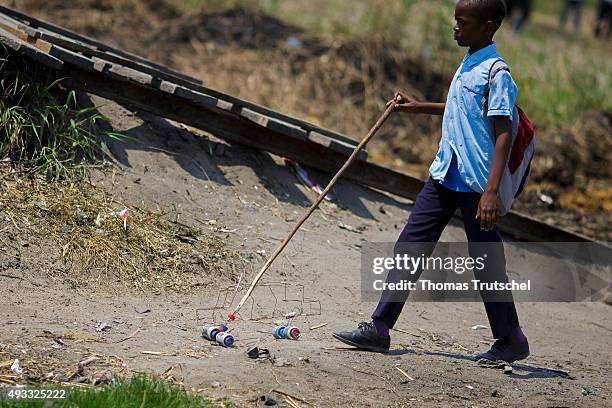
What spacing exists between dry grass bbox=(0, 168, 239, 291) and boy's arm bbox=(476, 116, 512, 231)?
1975 millimetres

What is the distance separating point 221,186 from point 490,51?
271 cm

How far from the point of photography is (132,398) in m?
3.80

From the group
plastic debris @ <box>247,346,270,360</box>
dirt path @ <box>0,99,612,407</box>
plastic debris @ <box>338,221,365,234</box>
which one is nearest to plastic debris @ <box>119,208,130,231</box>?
dirt path @ <box>0,99,612,407</box>

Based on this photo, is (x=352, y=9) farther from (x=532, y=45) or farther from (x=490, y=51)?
(x=490, y=51)

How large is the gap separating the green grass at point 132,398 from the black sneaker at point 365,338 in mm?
1163

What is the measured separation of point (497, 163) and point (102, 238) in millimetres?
2497

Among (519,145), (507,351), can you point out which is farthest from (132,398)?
(519,145)

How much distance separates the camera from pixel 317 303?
5.90 metres

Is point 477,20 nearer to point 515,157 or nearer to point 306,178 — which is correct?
point 515,157

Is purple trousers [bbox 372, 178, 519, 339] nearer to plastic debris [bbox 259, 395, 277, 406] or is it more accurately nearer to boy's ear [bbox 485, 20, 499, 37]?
boy's ear [bbox 485, 20, 499, 37]

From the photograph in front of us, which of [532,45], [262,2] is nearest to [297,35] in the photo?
[262,2]

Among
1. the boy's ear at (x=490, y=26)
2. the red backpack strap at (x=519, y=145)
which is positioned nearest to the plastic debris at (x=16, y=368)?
the red backpack strap at (x=519, y=145)

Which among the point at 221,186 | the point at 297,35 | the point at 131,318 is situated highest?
the point at 297,35

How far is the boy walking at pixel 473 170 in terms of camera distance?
4.67m
